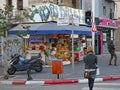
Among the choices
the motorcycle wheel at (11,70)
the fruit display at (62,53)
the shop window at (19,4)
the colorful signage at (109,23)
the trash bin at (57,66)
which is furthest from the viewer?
the colorful signage at (109,23)

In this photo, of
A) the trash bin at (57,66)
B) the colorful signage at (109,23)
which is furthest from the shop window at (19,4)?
the colorful signage at (109,23)

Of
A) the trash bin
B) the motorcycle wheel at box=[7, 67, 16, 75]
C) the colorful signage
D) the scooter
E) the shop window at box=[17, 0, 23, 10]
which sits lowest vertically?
the motorcycle wheel at box=[7, 67, 16, 75]

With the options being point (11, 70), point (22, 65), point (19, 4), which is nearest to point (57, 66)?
point (22, 65)

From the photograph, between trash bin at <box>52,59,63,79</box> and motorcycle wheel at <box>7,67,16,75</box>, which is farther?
motorcycle wheel at <box>7,67,16,75</box>

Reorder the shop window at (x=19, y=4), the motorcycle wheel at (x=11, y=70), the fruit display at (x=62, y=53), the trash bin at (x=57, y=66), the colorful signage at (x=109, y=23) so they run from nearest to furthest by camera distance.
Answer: the trash bin at (x=57, y=66)
the motorcycle wheel at (x=11, y=70)
the fruit display at (x=62, y=53)
the shop window at (x=19, y=4)
the colorful signage at (x=109, y=23)

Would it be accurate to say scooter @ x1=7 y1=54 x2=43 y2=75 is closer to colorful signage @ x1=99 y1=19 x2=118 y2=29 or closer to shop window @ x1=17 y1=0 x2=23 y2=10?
shop window @ x1=17 y1=0 x2=23 y2=10

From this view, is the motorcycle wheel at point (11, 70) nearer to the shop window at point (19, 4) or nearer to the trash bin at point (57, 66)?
the trash bin at point (57, 66)

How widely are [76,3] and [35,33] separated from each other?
397 inches

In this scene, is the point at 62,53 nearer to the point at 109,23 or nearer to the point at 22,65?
the point at 22,65

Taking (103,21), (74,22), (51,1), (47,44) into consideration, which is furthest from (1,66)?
(103,21)

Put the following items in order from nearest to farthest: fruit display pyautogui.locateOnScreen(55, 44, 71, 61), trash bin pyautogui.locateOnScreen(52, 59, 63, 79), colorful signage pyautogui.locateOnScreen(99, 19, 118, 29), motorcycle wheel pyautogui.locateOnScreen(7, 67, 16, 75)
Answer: trash bin pyautogui.locateOnScreen(52, 59, 63, 79) < motorcycle wheel pyautogui.locateOnScreen(7, 67, 16, 75) < fruit display pyautogui.locateOnScreen(55, 44, 71, 61) < colorful signage pyautogui.locateOnScreen(99, 19, 118, 29)

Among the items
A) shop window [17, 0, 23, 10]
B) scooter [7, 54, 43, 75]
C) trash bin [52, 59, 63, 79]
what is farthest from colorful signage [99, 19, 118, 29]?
trash bin [52, 59, 63, 79]

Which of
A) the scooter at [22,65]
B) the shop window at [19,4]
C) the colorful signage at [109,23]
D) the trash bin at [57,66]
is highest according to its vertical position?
the shop window at [19,4]

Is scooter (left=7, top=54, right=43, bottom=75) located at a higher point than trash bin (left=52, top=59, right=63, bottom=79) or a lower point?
lower
